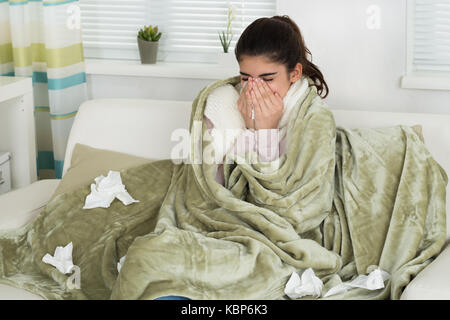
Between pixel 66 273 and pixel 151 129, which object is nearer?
pixel 66 273

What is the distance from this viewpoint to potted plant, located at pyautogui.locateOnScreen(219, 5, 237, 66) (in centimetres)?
266

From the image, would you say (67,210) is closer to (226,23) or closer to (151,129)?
(151,129)

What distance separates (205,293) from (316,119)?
0.62 meters

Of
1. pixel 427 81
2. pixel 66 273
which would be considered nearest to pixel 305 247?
pixel 66 273

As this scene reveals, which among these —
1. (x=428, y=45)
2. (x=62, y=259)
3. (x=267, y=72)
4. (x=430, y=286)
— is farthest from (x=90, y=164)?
(x=428, y=45)

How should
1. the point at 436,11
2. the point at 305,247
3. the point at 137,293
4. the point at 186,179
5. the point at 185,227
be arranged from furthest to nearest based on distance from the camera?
1. the point at 436,11
2. the point at 186,179
3. the point at 185,227
4. the point at 305,247
5. the point at 137,293

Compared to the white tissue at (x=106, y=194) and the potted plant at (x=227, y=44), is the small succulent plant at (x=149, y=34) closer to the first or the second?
the potted plant at (x=227, y=44)

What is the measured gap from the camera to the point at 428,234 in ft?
5.86

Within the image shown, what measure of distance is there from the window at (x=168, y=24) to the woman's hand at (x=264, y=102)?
0.91 metres

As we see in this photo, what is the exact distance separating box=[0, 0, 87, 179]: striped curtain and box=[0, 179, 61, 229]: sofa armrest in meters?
0.57

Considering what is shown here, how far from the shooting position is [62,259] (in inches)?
74.4

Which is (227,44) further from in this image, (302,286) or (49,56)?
(302,286)

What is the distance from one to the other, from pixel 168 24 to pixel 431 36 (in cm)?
113

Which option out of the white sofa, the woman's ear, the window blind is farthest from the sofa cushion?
the window blind
